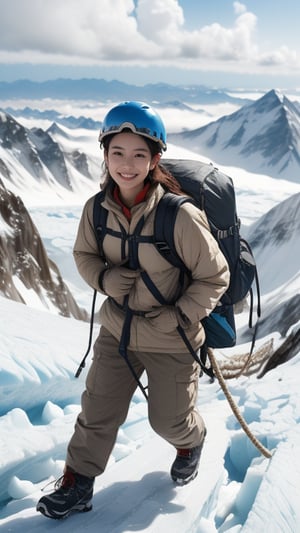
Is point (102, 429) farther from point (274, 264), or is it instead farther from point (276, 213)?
point (276, 213)

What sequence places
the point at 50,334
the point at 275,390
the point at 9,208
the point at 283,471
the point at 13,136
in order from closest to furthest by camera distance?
the point at 283,471, the point at 275,390, the point at 50,334, the point at 9,208, the point at 13,136

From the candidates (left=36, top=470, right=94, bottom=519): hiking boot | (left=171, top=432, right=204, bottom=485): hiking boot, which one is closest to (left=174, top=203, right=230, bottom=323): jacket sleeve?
(left=171, top=432, right=204, bottom=485): hiking boot

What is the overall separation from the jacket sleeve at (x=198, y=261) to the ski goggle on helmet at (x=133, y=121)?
0.56 metres

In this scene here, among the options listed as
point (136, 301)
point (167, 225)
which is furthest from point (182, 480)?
point (167, 225)

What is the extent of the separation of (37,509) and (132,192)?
7.64 ft

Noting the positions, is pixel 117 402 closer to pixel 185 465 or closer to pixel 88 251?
pixel 185 465

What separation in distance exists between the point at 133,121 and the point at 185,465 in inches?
104

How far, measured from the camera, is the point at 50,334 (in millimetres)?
8008

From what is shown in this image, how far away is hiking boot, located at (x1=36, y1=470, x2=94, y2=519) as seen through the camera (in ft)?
12.3

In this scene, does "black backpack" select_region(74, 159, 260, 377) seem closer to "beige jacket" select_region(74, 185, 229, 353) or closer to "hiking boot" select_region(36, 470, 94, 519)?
"beige jacket" select_region(74, 185, 229, 353)

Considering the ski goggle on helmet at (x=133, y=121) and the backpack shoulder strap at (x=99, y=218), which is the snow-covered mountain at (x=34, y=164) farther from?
the ski goggle on helmet at (x=133, y=121)

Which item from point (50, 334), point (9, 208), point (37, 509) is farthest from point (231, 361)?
point (9, 208)

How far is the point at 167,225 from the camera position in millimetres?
3467

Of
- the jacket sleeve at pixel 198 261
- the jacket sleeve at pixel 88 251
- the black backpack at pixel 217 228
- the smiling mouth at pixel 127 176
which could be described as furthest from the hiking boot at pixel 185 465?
the smiling mouth at pixel 127 176
